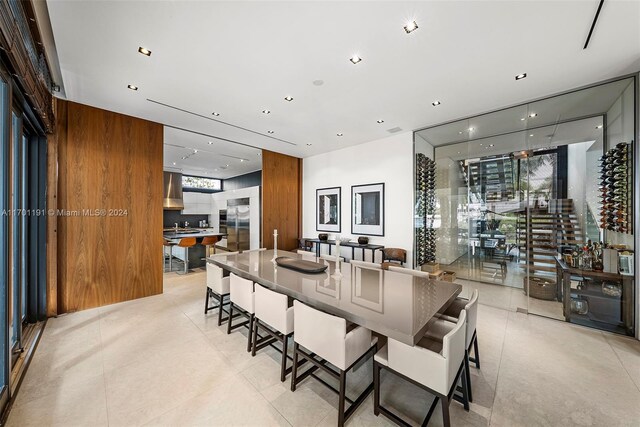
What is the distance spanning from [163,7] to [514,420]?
4.02m

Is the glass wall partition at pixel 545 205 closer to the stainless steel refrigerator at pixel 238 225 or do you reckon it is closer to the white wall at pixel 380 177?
the white wall at pixel 380 177

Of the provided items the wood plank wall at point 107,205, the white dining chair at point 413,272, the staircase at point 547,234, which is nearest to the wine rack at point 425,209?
the staircase at point 547,234

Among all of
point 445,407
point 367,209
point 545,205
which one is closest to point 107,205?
point 367,209

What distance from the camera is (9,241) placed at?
1.93 meters

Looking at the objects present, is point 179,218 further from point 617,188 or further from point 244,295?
point 617,188

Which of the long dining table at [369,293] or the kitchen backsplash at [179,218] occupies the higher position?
the kitchen backsplash at [179,218]

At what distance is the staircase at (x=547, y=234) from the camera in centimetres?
356

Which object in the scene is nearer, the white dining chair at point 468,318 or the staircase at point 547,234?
the white dining chair at point 468,318

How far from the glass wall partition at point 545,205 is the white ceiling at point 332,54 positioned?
1.84 ft

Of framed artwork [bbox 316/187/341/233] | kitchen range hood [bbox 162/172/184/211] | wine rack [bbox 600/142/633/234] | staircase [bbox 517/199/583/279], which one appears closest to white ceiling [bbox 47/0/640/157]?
wine rack [bbox 600/142/633/234]

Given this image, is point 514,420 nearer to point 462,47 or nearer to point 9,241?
point 462,47

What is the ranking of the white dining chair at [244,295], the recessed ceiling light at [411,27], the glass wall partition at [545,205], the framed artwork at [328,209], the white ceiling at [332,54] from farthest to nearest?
the framed artwork at [328,209] < the glass wall partition at [545,205] < the white dining chair at [244,295] < the recessed ceiling light at [411,27] < the white ceiling at [332,54]

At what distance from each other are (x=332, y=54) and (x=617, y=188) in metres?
3.89

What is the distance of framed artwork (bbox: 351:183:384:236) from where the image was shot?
5.14 metres
